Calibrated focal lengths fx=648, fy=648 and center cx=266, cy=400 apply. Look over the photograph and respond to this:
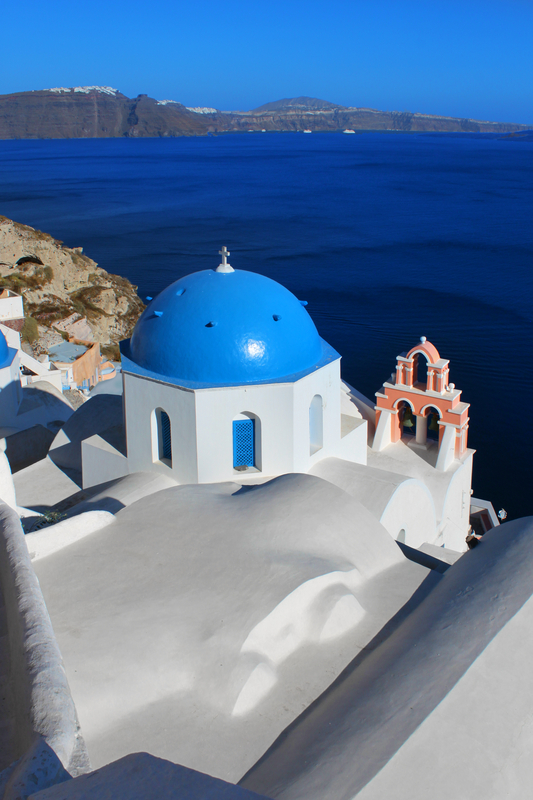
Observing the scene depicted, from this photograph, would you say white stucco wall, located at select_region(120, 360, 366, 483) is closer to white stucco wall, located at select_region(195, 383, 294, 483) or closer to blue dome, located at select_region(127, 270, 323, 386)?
white stucco wall, located at select_region(195, 383, 294, 483)

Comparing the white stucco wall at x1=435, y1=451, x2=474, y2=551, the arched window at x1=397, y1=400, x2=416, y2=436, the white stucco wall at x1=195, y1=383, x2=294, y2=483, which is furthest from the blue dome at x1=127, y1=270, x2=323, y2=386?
the white stucco wall at x1=435, y1=451, x2=474, y2=551

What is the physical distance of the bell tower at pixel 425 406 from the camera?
1310 cm

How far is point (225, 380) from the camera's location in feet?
32.6

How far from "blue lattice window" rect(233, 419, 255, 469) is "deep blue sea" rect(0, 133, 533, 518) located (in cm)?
1373

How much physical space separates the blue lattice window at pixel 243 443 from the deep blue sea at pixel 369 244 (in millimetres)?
13734

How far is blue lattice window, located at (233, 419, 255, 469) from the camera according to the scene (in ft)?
33.7

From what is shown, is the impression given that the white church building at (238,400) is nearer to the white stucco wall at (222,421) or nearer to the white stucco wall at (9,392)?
the white stucco wall at (222,421)

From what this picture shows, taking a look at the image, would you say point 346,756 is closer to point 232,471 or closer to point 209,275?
point 232,471

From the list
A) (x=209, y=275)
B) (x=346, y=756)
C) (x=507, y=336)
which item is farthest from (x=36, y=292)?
(x=346, y=756)

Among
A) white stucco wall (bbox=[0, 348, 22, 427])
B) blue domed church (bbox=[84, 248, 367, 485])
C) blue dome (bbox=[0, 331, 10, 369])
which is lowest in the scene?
white stucco wall (bbox=[0, 348, 22, 427])

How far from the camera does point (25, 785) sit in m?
2.88

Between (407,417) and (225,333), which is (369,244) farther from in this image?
(225,333)

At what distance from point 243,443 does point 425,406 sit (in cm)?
491

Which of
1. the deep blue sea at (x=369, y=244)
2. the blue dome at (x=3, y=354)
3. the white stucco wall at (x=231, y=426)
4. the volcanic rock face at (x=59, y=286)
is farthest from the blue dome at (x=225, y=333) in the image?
the volcanic rock face at (x=59, y=286)
